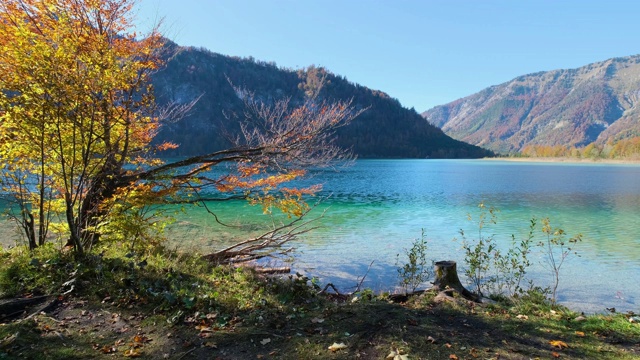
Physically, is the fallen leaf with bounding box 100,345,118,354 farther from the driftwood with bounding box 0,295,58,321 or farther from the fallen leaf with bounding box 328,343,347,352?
the fallen leaf with bounding box 328,343,347,352

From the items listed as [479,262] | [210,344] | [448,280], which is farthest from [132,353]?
[479,262]

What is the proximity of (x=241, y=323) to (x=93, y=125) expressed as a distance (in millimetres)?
4824

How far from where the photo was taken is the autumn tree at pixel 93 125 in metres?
6.09

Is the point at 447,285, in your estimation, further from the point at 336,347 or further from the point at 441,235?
the point at 441,235

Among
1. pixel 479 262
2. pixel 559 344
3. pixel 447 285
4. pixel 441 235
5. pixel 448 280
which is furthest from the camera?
pixel 441 235

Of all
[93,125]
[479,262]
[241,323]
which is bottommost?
[479,262]

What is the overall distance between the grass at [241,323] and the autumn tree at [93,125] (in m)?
1.18

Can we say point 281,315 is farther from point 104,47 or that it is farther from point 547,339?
point 104,47

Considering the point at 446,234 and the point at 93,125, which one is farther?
the point at 446,234

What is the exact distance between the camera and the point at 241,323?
4.83 m

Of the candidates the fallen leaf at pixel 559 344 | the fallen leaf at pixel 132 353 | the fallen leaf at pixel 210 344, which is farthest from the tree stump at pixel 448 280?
the fallen leaf at pixel 132 353

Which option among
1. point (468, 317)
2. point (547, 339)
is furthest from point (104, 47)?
point (547, 339)

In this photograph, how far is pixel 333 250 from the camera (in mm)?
14703

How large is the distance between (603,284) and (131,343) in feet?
40.1
